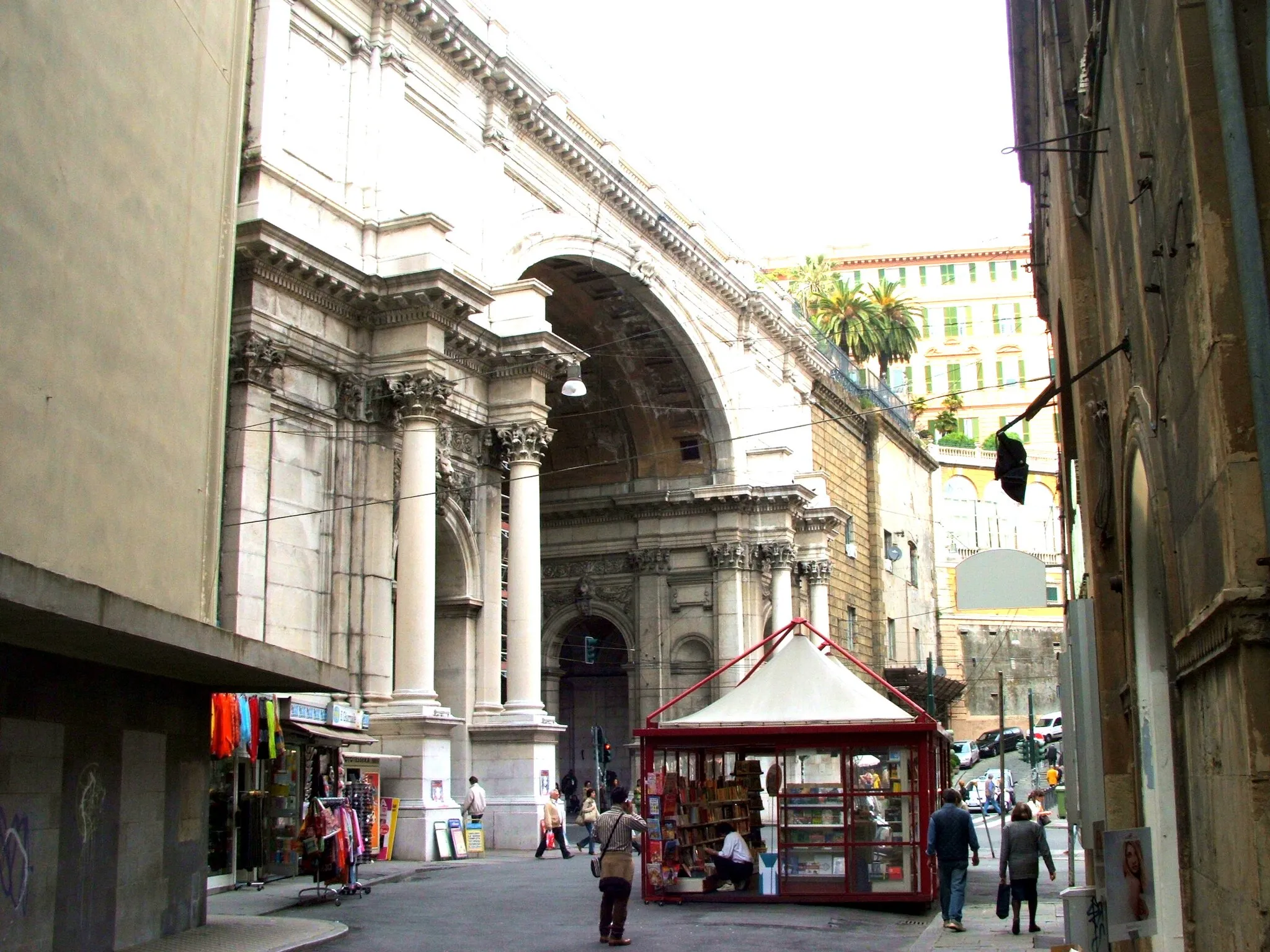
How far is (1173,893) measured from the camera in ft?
28.6

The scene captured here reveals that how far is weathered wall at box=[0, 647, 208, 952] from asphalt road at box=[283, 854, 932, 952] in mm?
1780

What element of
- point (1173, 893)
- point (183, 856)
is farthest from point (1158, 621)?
point (183, 856)

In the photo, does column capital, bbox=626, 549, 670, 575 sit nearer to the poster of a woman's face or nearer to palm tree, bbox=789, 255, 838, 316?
palm tree, bbox=789, 255, 838, 316

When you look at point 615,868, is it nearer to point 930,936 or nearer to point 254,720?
point 930,936

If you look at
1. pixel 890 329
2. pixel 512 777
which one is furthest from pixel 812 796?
pixel 890 329

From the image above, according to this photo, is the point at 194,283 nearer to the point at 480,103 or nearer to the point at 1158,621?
the point at 1158,621

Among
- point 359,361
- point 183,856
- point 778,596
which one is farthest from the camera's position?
point 778,596

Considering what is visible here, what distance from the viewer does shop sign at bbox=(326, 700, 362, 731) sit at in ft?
69.4

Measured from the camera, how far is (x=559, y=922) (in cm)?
1548

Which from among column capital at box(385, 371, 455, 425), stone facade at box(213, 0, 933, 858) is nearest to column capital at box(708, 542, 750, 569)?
stone facade at box(213, 0, 933, 858)

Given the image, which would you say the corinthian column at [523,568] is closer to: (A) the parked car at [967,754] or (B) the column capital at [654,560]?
(B) the column capital at [654,560]

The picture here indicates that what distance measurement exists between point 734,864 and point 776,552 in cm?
2386

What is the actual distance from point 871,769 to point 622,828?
6.96 m

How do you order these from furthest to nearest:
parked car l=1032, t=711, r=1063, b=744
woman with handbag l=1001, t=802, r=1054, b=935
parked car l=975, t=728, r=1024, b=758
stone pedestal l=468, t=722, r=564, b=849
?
parked car l=1032, t=711, r=1063, b=744 < parked car l=975, t=728, r=1024, b=758 < stone pedestal l=468, t=722, r=564, b=849 < woman with handbag l=1001, t=802, r=1054, b=935
